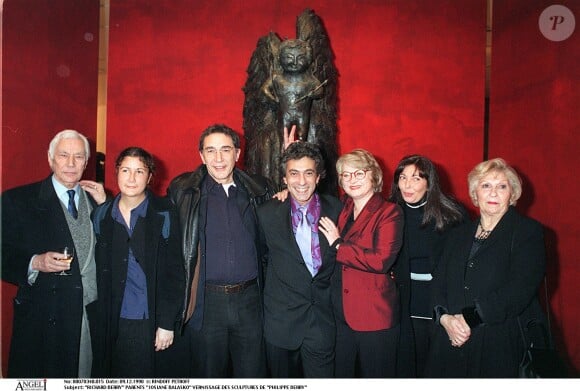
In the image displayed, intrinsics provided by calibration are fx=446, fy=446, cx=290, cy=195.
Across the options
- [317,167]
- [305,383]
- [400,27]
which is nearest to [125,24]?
[400,27]

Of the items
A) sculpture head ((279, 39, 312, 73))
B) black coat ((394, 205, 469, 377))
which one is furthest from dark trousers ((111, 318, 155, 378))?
sculpture head ((279, 39, 312, 73))

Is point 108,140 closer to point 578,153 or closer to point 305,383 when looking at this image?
point 305,383

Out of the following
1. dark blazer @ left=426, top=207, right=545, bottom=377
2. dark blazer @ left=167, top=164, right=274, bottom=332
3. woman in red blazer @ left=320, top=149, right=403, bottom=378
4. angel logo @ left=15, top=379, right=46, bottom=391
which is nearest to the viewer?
dark blazer @ left=426, top=207, right=545, bottom=377

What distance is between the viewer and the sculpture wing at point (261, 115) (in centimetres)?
340

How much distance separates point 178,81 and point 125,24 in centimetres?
80

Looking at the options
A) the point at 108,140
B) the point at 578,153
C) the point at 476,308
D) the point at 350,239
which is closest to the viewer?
the point at 476,308

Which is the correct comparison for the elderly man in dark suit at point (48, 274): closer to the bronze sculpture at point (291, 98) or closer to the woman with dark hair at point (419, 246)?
the bronze sculpture at point (291, 98)

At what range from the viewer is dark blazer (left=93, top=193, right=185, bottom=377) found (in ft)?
7.02

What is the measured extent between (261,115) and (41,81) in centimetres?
196

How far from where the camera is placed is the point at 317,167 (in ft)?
7.45


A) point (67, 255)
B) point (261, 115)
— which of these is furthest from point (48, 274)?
point (261, 115)

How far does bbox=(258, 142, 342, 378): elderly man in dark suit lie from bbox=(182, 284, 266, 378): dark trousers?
77 millimetres

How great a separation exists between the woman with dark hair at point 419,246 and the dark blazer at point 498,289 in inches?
10.1

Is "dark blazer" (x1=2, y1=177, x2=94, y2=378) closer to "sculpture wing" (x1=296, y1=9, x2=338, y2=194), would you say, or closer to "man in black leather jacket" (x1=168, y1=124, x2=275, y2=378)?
"man in black leather jacket" (x1=168, y1=124, x2=275, y2=378)
